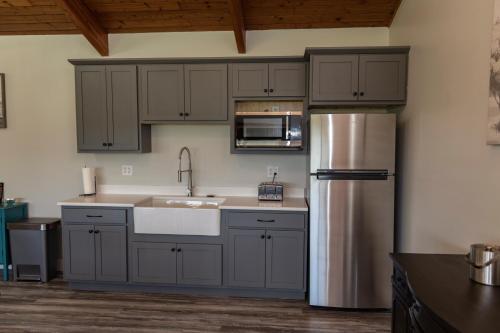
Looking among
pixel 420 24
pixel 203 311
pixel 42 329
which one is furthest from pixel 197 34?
pixel 42 329

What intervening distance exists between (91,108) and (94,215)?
1.11 metres

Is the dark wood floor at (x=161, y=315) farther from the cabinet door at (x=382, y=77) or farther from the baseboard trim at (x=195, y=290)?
the cabinet door at (x=382, y=77)

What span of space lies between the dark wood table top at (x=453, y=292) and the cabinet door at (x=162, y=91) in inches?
98.7

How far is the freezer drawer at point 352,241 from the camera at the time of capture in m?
2.93

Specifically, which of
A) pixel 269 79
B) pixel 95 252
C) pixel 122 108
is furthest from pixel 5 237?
pixel 269 79

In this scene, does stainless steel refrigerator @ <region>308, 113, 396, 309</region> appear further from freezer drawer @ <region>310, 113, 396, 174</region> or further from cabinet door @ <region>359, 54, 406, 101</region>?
cabinet door @ <region>359, 54, 406, 101</region>

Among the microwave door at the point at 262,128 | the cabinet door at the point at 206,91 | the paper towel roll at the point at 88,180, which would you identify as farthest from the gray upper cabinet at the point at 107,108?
the microwave door at the point at 262,128

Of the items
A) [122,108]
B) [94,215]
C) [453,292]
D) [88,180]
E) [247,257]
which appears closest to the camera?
[453,292]

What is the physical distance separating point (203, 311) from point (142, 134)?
1862 millimetres

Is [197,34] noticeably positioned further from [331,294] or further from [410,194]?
[331,294]

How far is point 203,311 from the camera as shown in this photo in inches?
119

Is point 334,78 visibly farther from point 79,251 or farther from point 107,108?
point 79,251

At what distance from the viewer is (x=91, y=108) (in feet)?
11.7

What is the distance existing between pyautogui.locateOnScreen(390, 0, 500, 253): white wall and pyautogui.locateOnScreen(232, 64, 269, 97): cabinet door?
131cm
